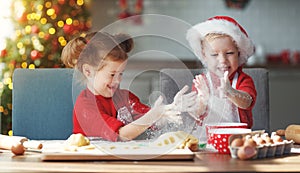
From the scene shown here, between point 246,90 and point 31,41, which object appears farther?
point 31,41

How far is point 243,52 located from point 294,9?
2.91 metres

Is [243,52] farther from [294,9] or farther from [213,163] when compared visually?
[294,9]

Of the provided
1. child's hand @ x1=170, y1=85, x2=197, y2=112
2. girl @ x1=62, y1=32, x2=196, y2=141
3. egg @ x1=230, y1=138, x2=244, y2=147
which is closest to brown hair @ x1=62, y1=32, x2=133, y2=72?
girl @ x1=62, y1=32, x2=196, y2=141

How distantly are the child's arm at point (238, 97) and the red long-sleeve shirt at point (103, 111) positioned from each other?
31 centimetres

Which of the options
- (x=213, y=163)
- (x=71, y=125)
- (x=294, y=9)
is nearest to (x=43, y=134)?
(x=71, y=125)

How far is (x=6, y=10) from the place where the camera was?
325 centimetres

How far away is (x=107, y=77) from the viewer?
163 centimetres

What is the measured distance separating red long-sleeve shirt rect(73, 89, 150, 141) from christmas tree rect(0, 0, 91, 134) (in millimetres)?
1509

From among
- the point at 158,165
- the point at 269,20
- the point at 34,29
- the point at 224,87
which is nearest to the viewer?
the point at 158,165

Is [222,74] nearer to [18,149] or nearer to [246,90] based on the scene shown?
[246,90]

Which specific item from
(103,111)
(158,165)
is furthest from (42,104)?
(158,165)

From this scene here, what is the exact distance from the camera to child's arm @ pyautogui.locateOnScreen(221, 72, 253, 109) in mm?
1713

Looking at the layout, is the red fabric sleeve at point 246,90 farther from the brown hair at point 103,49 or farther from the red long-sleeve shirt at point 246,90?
the brown hair at point 103,49

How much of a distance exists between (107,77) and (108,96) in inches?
4.2
